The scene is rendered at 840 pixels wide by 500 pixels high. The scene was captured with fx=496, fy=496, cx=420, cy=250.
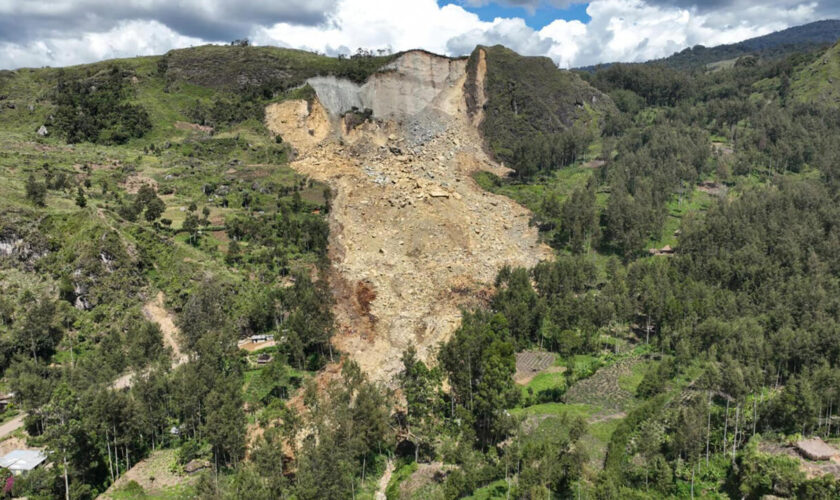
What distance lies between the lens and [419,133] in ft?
357

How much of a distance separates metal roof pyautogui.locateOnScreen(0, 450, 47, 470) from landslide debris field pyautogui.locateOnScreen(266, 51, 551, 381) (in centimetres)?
2862

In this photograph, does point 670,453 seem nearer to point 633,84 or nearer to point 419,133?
point 419,133

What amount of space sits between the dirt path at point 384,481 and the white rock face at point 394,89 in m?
83.8

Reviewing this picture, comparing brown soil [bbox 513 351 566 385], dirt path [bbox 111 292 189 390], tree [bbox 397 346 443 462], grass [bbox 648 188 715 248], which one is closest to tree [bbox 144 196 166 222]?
dirt path [bbox 111 292 189 390]

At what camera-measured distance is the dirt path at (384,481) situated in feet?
128

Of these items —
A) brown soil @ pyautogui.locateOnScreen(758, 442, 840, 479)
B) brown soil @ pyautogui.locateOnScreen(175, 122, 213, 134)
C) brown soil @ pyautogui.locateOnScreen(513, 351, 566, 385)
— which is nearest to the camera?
brown soil @ pyautogui.locateOnScreen(758, 442, 840, 479)

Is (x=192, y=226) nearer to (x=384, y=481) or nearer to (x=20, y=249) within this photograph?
(x=20, y=249)

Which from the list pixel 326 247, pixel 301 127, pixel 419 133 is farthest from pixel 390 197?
pixel 301 127

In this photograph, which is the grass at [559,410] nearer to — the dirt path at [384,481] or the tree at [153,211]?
the dirt path at [384,481]

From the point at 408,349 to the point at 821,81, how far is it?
161412mm

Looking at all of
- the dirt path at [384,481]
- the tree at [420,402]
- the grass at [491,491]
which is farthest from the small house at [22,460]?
the grass at [491,491]

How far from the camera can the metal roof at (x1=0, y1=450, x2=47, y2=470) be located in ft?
122

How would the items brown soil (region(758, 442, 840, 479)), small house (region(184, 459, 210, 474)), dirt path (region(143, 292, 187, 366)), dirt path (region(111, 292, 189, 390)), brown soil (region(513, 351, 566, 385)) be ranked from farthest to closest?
brown soil (region(513, 351, 566, 385)) < dirt path (region(143, 292, 187, 366)) < dirt path (region(111, 292, 189, 390)) < small house (region(184, 459, 210, 474)) < brown soil (region(758, 442, 840, 479))

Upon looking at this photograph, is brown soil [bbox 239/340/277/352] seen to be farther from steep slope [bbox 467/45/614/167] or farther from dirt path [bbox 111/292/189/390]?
steep slope [bbox 467/45/614/167]
